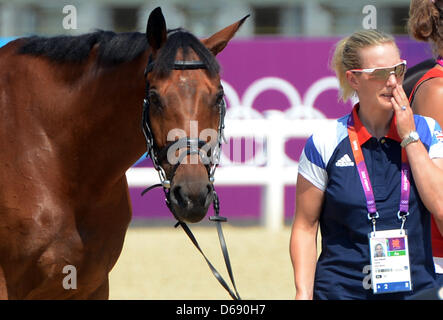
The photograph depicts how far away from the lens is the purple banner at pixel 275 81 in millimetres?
10008

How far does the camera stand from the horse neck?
150 inches

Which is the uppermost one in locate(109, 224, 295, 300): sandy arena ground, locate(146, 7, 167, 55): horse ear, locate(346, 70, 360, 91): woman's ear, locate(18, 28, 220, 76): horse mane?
locate(146, 7, 167, 55): horse ear

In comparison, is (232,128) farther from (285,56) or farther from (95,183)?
(95,183)

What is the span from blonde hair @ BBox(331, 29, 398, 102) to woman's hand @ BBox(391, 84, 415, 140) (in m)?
0.21

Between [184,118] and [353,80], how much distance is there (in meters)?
0.80

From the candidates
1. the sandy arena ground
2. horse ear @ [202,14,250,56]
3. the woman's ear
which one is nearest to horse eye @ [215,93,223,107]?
horse ear @ [202,14,250,56]

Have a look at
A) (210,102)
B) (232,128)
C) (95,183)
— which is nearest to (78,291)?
(95,183)

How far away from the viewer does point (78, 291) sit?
388 centimetres

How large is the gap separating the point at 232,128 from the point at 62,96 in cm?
565

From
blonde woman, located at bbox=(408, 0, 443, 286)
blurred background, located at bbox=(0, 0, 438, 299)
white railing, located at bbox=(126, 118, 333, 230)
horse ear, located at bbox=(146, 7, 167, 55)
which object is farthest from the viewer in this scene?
white railing, located at bbox=(126, 118, 333, 230)

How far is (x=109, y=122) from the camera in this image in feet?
12.7

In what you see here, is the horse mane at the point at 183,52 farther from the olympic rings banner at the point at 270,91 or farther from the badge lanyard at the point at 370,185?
the olympic rings banner at the point at 270,91

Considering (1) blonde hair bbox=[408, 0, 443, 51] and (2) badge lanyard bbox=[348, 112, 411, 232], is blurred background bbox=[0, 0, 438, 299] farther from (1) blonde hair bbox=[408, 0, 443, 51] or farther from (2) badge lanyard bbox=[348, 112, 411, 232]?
(2) badge lanyard bbox=[348, 112, 411, 232]

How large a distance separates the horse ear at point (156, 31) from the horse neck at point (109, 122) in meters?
0.19
